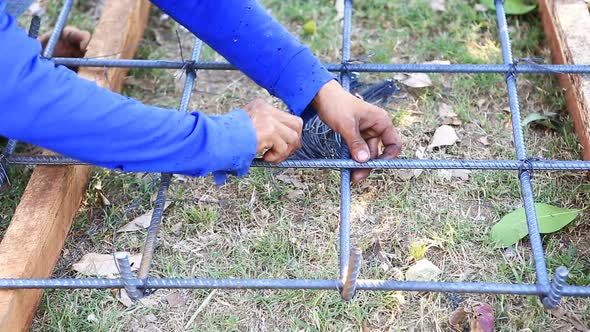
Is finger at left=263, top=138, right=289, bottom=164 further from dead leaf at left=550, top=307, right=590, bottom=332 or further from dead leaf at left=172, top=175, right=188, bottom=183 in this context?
dead leaf at left=550, top=307, right=590, bottom=332

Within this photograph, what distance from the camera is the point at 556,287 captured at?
132cm

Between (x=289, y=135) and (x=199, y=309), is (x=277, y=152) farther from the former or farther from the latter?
(x=199, y=309)

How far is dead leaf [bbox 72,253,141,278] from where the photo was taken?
1.63 metres

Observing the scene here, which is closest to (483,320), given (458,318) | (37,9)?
(458,318)

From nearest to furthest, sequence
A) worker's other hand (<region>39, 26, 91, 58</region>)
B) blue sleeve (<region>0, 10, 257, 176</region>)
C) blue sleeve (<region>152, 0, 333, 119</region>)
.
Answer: blue sleeve (<region>0, 10, 257, 176</region>)
blue sleeve (<region>152, 0, 333, 119</region>)
worker's other hand (<region>39, 26, 91, 58</region>)

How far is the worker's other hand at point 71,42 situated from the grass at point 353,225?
0.17 meters

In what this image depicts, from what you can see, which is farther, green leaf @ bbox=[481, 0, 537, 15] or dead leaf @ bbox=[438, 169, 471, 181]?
green leaf @ bbox=[481, 0, 537, 15]

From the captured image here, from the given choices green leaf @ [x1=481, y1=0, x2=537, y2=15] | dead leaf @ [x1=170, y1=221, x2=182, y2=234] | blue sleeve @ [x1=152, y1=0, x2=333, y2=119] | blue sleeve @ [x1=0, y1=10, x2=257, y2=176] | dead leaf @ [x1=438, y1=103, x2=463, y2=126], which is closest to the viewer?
blue sleeve @ [x1=0, y1=10, x2=257, y2=176]

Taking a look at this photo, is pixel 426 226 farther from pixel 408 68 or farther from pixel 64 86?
pixel 64 86

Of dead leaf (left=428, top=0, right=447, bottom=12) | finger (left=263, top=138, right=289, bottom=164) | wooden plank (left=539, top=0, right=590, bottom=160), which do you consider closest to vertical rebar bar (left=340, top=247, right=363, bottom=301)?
finger (left=263, top=138, right=289, bottom=164)

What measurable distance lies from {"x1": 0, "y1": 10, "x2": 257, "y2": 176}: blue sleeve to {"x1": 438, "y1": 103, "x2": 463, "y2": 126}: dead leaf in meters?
0.67

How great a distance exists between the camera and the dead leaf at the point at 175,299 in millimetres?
1565

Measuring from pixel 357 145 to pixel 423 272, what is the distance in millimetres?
292

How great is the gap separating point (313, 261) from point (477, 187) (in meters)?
0.42
